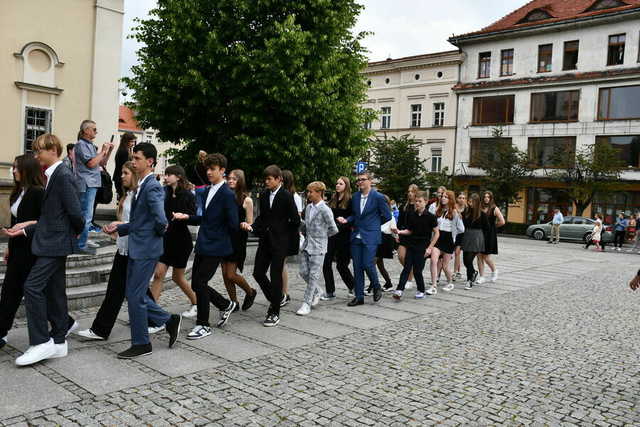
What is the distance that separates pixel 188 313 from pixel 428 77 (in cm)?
4337

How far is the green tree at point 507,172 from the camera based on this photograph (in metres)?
38.4

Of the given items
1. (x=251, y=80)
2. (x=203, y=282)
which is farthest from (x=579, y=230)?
(x=203, y=282)

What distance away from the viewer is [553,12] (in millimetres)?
42656

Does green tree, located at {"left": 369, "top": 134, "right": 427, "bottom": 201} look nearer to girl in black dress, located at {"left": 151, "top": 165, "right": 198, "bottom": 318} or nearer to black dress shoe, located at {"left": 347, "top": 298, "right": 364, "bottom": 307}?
black dress shoe, located at {"left": 347, "top": 298, "right": 364, "bottom": 307}

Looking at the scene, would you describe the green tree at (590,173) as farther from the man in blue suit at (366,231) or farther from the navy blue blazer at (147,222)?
the navy blue blazer at (147,222)

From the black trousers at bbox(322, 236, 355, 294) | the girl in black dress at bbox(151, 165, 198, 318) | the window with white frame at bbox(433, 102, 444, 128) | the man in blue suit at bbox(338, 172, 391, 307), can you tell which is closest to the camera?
the girl in black dress at bbox(151, 165, 198, 318)

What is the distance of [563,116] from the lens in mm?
40438

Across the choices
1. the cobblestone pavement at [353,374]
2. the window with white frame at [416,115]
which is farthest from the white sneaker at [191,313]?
the window with white frame at [416,115]

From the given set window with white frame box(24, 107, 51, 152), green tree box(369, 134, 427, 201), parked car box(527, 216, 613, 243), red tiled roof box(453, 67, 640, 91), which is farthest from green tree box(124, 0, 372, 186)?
red tiled roof box(453, 67, 640, 91)

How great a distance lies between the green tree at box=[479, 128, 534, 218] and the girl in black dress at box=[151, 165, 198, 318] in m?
34.1

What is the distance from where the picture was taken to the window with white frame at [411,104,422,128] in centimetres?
4844

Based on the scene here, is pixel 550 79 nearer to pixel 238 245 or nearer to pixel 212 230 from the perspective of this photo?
pixel 238 245

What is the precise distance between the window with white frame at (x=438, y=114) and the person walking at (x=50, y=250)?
1736 inches

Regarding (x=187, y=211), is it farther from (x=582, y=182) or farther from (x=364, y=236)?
(x=582, y=182)
